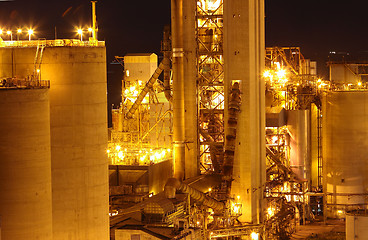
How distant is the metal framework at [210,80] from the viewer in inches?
2338

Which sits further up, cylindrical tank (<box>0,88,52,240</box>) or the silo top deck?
the silo top deck

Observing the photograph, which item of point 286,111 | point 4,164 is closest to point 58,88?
point 4,164

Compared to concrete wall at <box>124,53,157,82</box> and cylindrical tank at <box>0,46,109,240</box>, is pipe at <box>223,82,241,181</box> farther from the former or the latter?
concrete wall at <box>124,53,157,82</box>

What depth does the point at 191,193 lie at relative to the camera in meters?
49.8

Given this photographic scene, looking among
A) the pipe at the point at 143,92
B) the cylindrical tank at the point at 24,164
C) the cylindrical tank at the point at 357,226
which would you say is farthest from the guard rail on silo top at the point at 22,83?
the pipe at the point at 143,92

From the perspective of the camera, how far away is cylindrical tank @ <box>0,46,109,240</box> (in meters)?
38.7

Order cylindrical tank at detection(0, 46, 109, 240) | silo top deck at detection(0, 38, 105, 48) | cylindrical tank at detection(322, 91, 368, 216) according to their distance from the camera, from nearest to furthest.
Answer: cylindrical tank at detection(0, 46, 109, 240) < silo top deck at detection(0, 38, 105, 48) < cylindrical tank at detection(322, 91, 368, 216)

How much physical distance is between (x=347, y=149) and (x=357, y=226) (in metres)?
12.9

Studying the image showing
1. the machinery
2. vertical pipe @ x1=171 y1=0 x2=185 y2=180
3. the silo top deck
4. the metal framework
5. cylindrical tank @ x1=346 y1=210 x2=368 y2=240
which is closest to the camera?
the silo top deck

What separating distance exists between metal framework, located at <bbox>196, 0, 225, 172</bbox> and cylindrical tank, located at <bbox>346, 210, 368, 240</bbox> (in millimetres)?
11387

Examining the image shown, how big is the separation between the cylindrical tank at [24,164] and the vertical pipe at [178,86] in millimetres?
22075

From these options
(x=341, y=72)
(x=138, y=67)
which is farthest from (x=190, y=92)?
(x=341, y=72)

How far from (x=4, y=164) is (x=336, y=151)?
33.4 meters

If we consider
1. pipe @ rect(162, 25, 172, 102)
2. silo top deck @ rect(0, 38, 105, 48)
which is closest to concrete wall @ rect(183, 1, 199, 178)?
pipe @ rect(162, 25, 172, 102)
